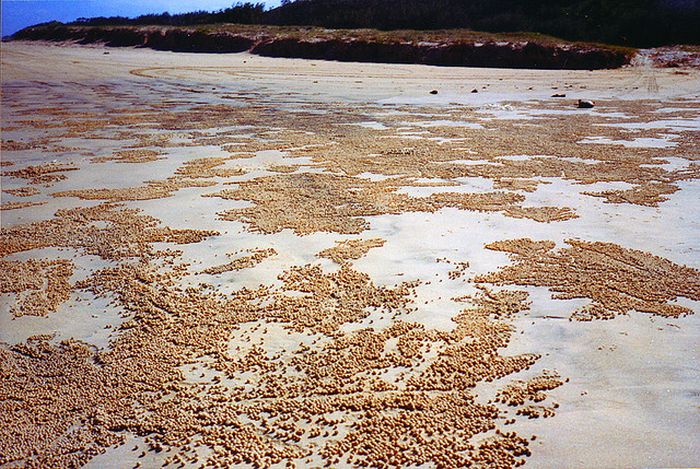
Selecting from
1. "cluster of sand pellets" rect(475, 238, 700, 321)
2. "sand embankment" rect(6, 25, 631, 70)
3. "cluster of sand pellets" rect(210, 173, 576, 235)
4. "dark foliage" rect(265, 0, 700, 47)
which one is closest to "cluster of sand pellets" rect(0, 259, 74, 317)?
"cluster of sand pellets" rect(210, 173, 576, 235)

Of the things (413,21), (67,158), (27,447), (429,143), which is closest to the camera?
(27,447)

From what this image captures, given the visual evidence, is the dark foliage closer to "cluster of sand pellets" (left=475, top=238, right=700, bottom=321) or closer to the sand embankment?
the sand embankment

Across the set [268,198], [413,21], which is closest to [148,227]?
[268,198]

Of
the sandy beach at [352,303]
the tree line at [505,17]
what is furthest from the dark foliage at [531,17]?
the sandy beach at [352,303]

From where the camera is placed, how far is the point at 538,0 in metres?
40.8

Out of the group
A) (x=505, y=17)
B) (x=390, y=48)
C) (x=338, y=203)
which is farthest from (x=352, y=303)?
(x=505, y=17)

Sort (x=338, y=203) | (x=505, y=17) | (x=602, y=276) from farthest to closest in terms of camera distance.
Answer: (x=505, y=17), (x=338, y=203), (x=602, y=276)

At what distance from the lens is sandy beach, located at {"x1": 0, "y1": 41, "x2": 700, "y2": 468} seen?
2887mm

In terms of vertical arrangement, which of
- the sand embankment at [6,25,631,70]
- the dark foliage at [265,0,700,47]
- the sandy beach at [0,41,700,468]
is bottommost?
the sandy beach at [0,41,700,468]

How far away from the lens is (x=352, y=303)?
4211mm

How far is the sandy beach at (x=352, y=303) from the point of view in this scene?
2887mm

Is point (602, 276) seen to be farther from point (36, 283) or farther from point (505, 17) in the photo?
point (505, 17)

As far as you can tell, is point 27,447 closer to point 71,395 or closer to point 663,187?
point 71,395

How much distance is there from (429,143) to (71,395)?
7.35m
